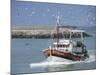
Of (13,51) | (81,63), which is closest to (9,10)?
(13,51)

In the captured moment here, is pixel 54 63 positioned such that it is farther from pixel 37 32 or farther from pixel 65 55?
pixel 37 32

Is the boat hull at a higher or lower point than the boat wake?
higher

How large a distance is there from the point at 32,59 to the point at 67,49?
417 millimetres

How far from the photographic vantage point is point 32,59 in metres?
2.15

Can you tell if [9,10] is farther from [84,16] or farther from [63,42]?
[84,16]

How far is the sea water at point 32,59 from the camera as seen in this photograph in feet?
6.87

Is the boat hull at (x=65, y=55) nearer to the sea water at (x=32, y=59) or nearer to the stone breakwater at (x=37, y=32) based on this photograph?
the sea water at (x=32, y=59)

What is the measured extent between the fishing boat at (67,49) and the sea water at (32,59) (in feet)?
0.18

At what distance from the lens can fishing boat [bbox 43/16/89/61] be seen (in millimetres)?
2225

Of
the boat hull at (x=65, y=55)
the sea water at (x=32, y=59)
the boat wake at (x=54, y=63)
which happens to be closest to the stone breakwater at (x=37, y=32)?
the sea water at (x=32, y=59)

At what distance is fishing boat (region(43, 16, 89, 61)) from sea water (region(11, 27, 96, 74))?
6 centimetres

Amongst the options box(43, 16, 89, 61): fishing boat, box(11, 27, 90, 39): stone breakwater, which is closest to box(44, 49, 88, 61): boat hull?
box(43, 16, 89, 61): fishing boat

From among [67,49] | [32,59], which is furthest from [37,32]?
[67,49]

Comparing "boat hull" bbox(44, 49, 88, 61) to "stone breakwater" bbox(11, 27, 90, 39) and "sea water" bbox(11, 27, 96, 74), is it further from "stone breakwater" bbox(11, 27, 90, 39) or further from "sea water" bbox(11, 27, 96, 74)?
"stone breakwater" bbox(11, 27, 90, 39)
